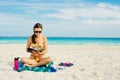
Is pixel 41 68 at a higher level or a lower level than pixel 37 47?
lower

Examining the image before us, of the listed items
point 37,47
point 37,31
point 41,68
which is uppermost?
point 37,31

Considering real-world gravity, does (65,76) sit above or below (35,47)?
below

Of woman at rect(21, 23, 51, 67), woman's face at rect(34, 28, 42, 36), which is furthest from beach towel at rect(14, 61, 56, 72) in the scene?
woman's face at rect(34, 28, 42, 36)

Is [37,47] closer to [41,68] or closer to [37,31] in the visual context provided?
[37,31]

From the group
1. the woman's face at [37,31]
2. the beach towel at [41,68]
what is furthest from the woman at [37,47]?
the beach towel at [41,68]

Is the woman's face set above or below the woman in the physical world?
above

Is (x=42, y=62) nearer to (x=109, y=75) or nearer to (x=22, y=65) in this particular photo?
(x=22, y=65)

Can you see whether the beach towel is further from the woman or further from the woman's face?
the woman's face

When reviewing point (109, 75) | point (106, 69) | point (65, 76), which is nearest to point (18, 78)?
point (65, 76)

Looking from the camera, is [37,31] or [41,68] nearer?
[37,31]

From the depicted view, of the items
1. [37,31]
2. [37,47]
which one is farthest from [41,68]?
[37,31]

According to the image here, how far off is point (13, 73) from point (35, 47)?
1137mm

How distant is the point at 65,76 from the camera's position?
314 inches

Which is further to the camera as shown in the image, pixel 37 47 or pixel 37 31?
pixel 37 47
